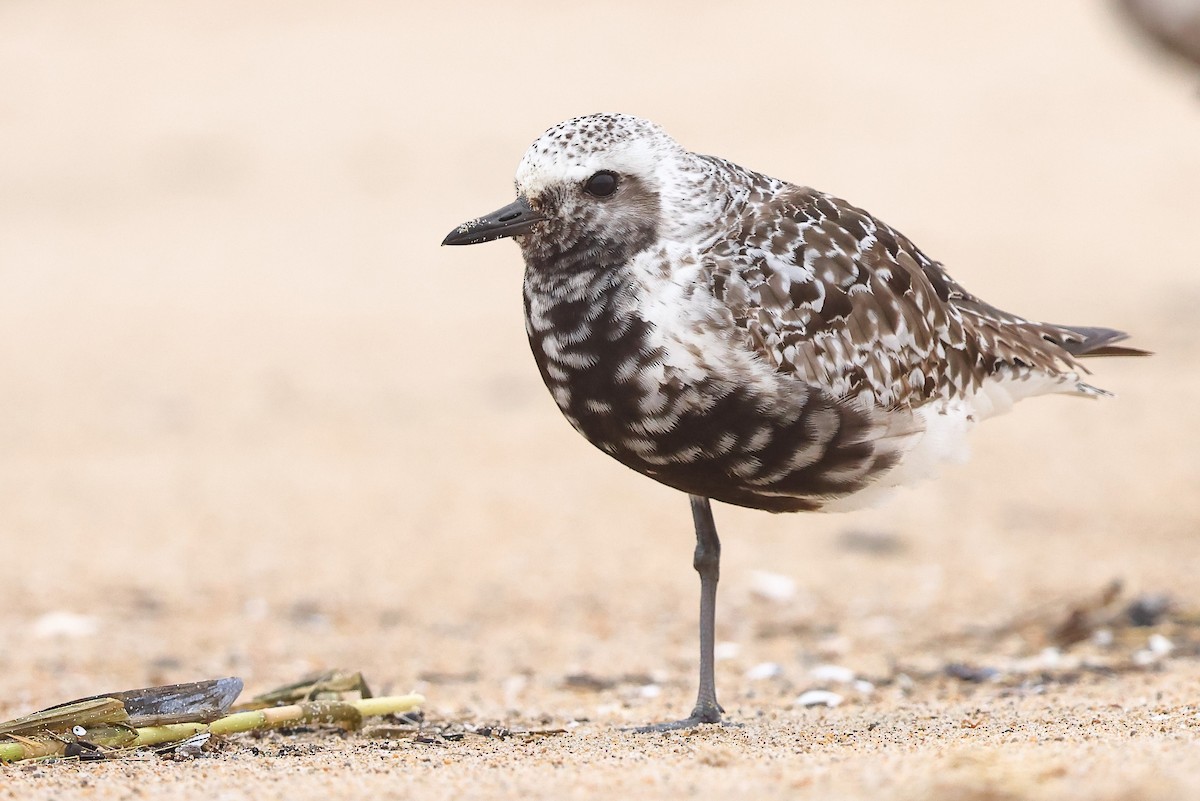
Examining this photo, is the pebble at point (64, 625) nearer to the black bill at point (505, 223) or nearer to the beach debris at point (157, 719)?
the beach debris at point (157, 719)

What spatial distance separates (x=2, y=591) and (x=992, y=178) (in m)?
13.0

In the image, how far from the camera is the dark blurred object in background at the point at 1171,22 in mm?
7605

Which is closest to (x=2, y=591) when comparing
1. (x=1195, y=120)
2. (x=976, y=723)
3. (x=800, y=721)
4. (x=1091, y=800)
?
(x=800, y=721)

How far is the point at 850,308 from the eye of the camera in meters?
4.25

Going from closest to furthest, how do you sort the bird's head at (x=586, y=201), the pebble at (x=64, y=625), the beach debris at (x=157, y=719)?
1. the beach debris at (x=157, y=719)
2. the bird's head at (x=586, y=201)
3. the pebble at (x=64, y=625)

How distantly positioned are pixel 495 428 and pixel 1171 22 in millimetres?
4603

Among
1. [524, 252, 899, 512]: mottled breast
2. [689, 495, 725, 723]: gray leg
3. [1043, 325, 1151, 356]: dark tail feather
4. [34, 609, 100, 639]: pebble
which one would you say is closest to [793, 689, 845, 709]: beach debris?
[689, 495, 725, 723]: gray leg

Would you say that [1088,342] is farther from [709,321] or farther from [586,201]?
[586,201]

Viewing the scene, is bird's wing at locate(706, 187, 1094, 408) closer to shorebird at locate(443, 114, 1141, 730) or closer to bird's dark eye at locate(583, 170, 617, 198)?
shorebird at locate(443, 114, 1141, 730)

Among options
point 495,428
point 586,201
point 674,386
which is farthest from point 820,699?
point 495,428

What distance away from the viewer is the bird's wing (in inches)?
158

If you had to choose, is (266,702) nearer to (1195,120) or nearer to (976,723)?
(976,723)

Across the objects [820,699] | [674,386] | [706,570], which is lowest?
[820,699]

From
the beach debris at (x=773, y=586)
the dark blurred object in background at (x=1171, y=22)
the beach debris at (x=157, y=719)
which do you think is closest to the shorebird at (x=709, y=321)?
the beach debris at (x=157, y=719)
